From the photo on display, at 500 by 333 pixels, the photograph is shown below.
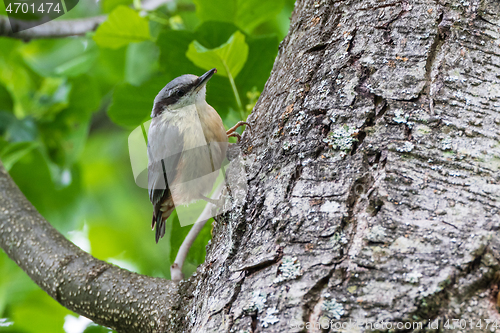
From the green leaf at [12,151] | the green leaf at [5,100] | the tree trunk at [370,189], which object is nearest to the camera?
the tree trunk at [370,189]

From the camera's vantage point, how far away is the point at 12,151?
8.24ft

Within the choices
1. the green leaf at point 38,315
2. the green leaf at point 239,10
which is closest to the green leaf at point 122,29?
the green leaf at point 239,10

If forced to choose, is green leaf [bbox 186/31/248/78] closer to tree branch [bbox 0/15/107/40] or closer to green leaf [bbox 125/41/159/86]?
green leaf [bbox 125/41/159/86]

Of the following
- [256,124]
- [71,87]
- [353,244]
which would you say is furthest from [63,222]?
[353,244]

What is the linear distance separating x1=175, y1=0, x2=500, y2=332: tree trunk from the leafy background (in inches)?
25.7

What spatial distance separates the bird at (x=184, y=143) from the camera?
5.78 feet

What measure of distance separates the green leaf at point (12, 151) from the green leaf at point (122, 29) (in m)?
0.86

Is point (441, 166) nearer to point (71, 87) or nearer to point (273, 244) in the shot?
point (273, 244)

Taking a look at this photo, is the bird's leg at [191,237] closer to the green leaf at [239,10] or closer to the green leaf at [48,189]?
the green leaf at [239,10]

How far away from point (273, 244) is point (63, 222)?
→ 218 centimetres

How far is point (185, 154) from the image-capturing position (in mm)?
1794

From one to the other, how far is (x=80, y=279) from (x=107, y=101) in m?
2.07

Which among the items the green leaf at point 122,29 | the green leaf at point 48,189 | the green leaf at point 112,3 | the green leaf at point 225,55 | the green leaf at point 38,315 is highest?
the green leaf at point 112,3

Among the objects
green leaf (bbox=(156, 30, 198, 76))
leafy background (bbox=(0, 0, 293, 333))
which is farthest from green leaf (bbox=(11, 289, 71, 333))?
green leaf (bbox=(156, 30, 198, 76))
